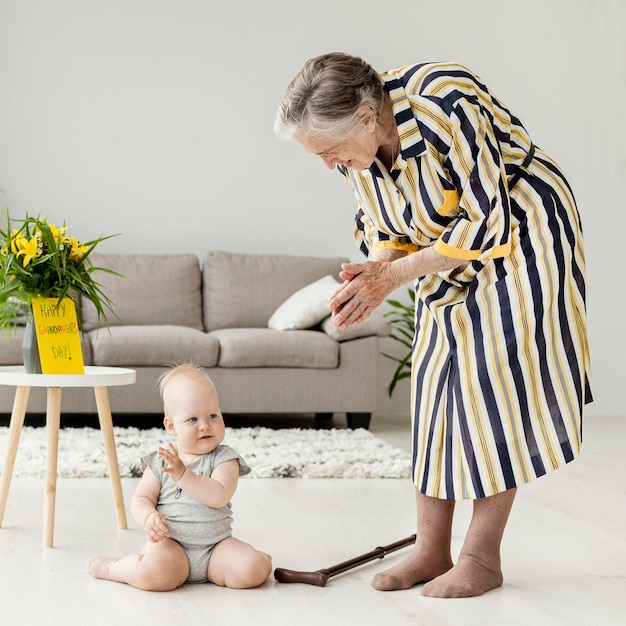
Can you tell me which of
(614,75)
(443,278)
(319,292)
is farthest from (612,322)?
(443,278)

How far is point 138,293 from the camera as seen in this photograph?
5.02 metres

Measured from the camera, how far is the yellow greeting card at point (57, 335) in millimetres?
2426

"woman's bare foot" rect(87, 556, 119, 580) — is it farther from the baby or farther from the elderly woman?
the elderly woman

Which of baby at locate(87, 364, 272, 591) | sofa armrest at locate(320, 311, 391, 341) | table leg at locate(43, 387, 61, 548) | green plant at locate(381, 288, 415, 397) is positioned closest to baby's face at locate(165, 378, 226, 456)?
baby at locate(87, 364, 272, 591)

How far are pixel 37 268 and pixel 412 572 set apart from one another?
1.23 meters

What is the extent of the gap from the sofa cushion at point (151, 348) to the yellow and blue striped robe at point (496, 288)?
2.60 metres

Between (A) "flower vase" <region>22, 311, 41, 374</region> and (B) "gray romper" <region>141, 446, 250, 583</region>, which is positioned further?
(A) "flower vase" <region>22, 311, 41, 374</region>

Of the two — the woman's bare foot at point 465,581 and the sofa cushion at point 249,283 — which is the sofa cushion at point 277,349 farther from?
the woman's bare foot at point 465,581

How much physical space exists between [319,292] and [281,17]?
Result: 72.3 inches

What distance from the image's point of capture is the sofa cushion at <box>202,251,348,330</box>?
16.8 ft

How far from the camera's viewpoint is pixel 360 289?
5.98 feet

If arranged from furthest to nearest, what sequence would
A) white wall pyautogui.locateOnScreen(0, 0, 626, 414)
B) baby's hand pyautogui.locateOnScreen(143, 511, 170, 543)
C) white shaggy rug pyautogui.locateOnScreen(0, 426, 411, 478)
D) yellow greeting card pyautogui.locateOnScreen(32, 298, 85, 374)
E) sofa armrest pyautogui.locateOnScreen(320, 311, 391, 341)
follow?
1. white wall pyautogui.locateOnScreen(0, 0, 626, 414)
2. sofa armrest pyautogui.locateOnScreen(320, 311, 391, 341)
3. white shaggy rug pyautogui.locateOnScreen(0, 426, 411, 478)
4. yellow greeting card pyautogui.locateOnScreen(32, 298, 85, 374)
5. baby's hand pyautogui.locateOnScreen(143, 511, 170, 543)

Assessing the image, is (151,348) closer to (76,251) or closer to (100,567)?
(76,251)

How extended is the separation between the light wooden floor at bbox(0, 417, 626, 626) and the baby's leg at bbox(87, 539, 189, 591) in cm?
3
